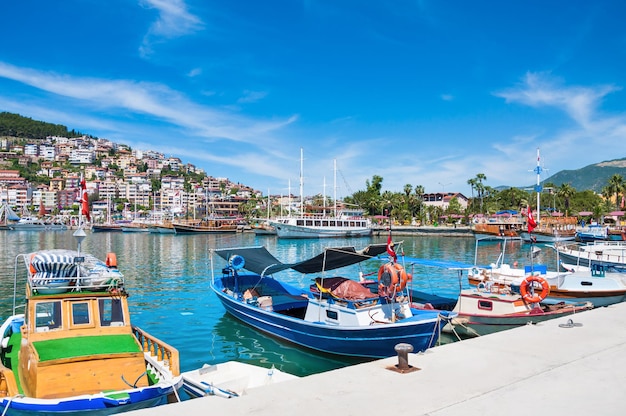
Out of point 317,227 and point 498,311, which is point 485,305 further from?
point 317,227

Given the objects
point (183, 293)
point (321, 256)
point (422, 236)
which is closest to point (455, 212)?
point (422, 236)

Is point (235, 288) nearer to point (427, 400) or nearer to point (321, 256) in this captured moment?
point (321, 256)

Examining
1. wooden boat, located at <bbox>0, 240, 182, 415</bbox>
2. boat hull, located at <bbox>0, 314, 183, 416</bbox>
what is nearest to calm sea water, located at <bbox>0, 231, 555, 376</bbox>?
wooden boat, located at <bbox>0, 240, 182, 415</bbox>

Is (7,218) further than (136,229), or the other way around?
(7,218)

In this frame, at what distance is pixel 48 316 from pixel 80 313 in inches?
26.1

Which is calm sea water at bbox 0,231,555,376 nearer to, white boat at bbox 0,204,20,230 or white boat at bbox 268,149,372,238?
white boat at bbox 268,149,372,238

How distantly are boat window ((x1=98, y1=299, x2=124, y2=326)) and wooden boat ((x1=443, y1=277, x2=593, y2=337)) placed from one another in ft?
36.0

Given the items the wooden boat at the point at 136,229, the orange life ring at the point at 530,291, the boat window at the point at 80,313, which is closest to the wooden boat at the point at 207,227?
the wooden boat at the point at 136,229

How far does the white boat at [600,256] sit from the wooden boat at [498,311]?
1066 centimetres

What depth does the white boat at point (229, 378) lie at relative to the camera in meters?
11.5

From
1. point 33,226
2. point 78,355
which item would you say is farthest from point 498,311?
point 33,226

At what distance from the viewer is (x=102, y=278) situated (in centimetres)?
1238

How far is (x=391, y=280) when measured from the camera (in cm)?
1572

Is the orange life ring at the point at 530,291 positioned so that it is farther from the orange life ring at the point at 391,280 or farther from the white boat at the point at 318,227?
the white boat at the point at 318,227
